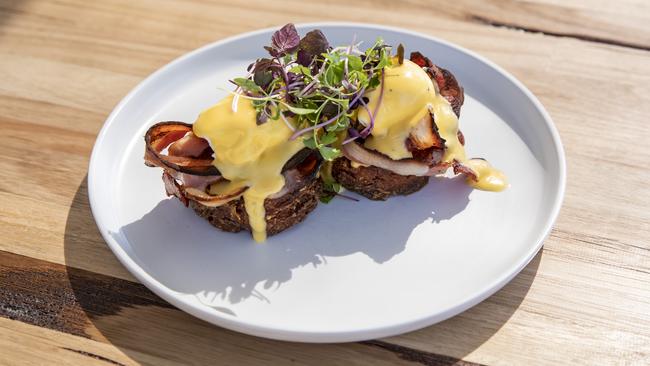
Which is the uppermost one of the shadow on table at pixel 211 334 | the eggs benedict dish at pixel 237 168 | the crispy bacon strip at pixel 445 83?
the crispy bacon strip at pixel 445 83

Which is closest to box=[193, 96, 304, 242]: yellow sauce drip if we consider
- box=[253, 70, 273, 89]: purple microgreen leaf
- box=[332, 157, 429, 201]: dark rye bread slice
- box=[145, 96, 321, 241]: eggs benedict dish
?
box=[145, 96, 321, 241]: eggs benedict dish

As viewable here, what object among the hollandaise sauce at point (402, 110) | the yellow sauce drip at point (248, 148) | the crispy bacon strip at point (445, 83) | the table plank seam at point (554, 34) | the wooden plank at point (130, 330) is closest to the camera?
the wooden plank at point (130, 330)

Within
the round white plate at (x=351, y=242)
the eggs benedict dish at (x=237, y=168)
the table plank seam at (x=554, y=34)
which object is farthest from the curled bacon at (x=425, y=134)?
the table plank seam at (x=554, y=34)

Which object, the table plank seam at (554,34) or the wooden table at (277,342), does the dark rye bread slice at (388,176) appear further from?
the table plank seam at (554,34)

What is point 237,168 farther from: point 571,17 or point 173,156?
point 571,17

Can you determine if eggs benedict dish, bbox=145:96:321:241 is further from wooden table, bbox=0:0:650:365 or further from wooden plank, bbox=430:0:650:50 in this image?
wooden plank, bbox=430:0:650:50

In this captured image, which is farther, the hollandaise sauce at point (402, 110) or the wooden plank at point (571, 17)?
the wooden plank at point (571, 17)
